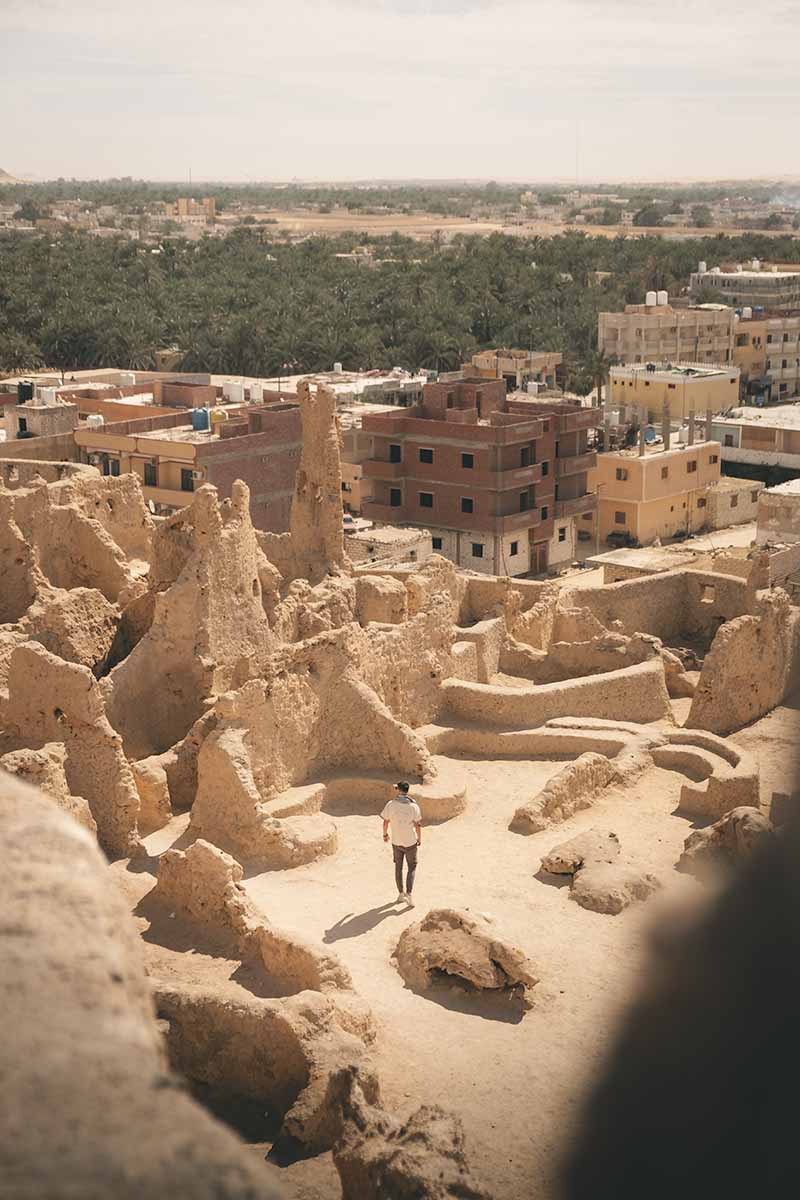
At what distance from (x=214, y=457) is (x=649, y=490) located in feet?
47.7

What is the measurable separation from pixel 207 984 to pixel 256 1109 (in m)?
1.34

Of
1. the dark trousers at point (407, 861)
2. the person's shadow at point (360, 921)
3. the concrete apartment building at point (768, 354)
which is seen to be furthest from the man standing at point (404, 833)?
the concrete apartment building at point (768, 354)

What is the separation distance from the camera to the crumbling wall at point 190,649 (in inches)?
690

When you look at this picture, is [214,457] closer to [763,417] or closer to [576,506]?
[576,506]

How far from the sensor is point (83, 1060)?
3.04m

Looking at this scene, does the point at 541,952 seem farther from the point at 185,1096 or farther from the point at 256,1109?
the point at 185,1096

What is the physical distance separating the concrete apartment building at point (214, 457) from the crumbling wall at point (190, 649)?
19.9 m

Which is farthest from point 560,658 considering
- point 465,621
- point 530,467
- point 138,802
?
point 530,467

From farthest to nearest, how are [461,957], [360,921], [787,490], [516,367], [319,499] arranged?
[516,367] < [787,490] < [319,499] < [360,921] < [461,957]

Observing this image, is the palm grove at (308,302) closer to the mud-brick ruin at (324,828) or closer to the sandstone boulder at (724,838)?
the mud-brick ruin at (324,828)

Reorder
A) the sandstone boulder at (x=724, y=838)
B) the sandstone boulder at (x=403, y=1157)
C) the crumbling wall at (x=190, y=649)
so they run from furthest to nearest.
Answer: the crumbling wall at (x=190, y=649), the sandstone boulder at (x=724, y=838), the sandstone boulder at (x=403, y=1157)

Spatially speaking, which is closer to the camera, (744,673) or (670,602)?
(744,673)

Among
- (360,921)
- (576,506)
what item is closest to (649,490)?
(576,506)

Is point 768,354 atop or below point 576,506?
atop
